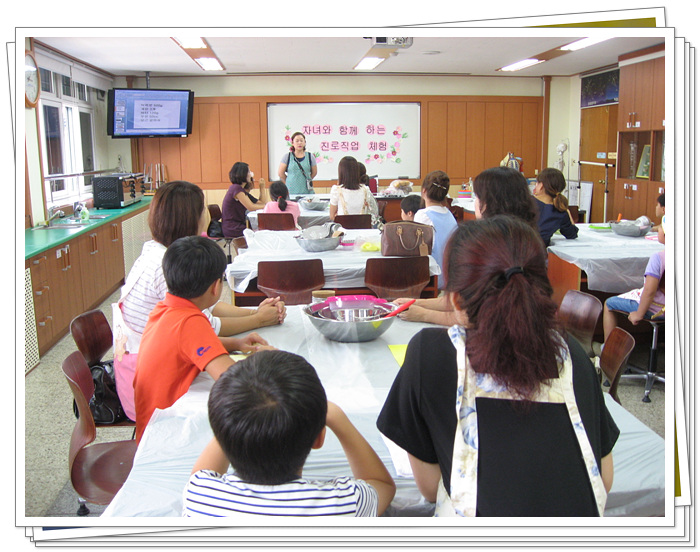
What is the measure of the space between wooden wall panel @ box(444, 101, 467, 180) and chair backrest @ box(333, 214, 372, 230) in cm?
493

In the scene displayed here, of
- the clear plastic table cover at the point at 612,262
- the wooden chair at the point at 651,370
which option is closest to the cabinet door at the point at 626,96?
the clear plastic table cover at the point at 612,262

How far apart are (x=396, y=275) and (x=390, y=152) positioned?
259 inches

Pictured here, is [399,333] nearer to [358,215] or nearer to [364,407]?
→ [364,407]

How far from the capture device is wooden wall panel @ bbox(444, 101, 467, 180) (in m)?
9.47

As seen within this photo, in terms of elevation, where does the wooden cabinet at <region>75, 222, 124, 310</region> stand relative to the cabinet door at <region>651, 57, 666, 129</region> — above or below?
below

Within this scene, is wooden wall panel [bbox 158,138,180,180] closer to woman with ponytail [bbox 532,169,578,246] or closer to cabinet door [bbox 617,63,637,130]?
cabinet door [bbox 617,63,637,130]

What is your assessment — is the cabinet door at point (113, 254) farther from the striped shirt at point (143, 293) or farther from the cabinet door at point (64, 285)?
the striped shirt at point (143, 293)

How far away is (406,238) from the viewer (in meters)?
3.45

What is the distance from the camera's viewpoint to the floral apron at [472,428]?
96cm

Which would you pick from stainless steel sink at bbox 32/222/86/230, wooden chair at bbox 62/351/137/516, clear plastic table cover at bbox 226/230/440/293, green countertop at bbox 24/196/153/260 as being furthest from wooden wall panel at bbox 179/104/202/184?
wooden chair at bbox 62/351/137/516

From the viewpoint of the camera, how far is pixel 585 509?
959mm

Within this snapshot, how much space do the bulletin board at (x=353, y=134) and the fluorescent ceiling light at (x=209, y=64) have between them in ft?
3.73

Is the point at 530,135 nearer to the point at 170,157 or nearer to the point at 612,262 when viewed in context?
the point at 170,157

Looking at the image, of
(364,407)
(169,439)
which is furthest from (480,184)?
(169,439)
